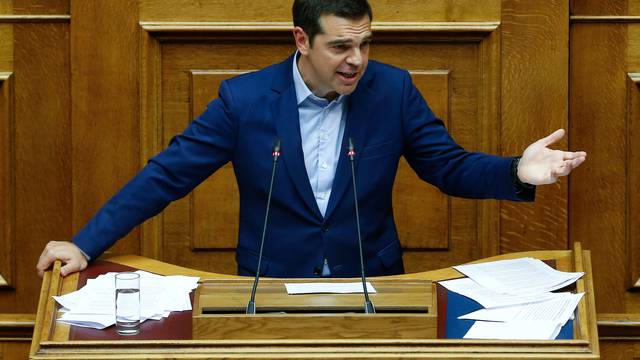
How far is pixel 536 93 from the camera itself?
3.60 m

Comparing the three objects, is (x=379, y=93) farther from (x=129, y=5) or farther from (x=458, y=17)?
(x=129, y=5)

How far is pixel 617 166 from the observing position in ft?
12.0

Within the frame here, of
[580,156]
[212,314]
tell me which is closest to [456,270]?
[580,156]

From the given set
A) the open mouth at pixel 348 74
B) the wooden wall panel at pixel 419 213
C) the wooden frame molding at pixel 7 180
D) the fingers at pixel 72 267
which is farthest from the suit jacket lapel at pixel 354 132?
the wooden frame molding at pixel 7 180

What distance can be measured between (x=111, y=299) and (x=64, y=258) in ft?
0.82

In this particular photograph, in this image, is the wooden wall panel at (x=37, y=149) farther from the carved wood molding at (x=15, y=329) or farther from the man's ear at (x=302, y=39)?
the man's ear at (x=302, y=39)

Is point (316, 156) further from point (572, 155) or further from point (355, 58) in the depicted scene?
point (572, 155)

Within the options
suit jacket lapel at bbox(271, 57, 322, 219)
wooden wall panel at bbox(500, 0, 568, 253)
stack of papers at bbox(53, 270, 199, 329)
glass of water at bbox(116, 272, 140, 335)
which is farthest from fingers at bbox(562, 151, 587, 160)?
wooden wall panel at bbox(500, 0, 568, 253)

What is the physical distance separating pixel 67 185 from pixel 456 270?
1.45 metres

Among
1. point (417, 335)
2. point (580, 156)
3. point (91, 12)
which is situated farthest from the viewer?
point (91, 12)

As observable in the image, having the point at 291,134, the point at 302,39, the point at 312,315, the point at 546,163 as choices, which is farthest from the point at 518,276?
the point at 302,39

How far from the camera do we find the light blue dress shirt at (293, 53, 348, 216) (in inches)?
117

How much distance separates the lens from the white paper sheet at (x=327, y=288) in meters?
2.44

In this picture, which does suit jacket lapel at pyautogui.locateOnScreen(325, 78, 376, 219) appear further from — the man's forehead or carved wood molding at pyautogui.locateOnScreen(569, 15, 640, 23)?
carved wood molding at pyautogui.locateOnScreen(569, 15, 640, 23)
